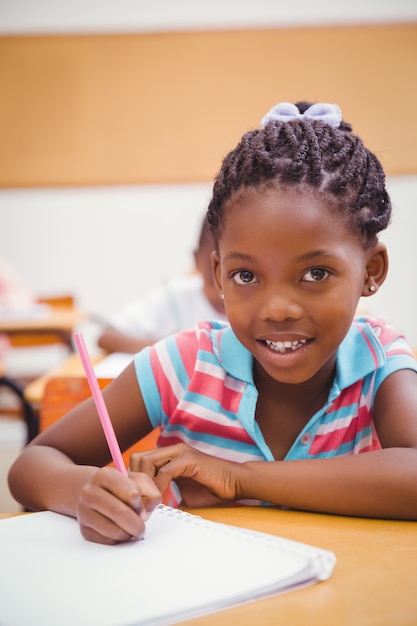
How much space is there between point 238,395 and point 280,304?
22cm

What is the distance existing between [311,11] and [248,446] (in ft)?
16.5

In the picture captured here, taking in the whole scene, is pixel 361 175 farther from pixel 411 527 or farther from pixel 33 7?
pixel 33 7

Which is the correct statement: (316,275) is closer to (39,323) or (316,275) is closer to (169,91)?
(39,323)

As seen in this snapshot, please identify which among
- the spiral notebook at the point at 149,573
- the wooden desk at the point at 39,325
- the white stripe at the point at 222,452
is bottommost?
the spiral notebook at the point at 149,573

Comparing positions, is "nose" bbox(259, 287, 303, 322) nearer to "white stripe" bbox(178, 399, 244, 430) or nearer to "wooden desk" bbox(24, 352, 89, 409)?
"white stripe" bbox(178, 399, 244, 430)

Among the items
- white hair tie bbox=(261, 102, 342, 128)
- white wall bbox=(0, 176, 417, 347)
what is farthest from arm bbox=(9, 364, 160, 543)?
white wall bbox=(0, 176, 417, 347)

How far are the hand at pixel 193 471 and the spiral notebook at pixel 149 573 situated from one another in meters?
0.11

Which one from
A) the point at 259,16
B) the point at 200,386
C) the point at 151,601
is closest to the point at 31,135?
the point at 259,16

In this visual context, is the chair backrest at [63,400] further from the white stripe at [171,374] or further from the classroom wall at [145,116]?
the classroom wall at [145,116]

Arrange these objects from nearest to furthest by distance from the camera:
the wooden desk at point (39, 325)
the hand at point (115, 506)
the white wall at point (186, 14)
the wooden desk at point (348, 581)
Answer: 1. the wooden desk at point (348, 581)
2. the hand at point (115, 506)
3. the wooden desk at point (39, 325)
4. the white wall at point (186, 14)

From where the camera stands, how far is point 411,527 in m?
0.75

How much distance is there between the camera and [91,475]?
0.82 m

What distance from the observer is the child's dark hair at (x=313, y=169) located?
0.88 m

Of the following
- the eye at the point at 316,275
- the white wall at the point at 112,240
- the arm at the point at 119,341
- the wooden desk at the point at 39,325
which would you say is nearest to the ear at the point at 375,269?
the eye at the point at 316,275
